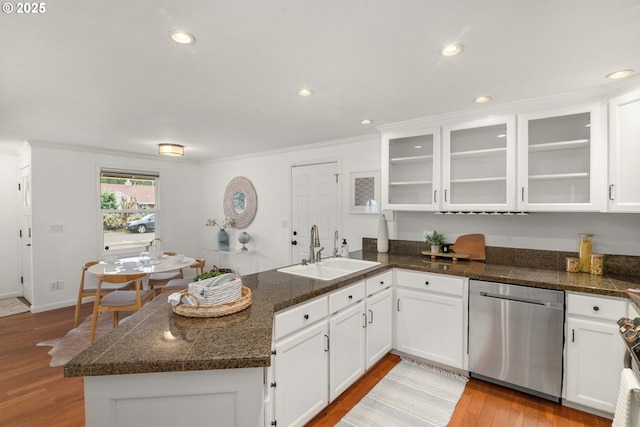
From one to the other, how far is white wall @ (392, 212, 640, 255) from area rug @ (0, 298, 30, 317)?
5319mm

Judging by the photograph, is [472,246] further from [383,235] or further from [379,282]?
[379,282]

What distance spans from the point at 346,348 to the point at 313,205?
2.28 meters

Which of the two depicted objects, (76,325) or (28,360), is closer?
(28,360)

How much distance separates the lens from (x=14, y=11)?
1.35 metres

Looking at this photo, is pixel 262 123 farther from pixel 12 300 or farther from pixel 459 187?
pixel 12 300

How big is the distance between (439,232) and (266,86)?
2.28 metres

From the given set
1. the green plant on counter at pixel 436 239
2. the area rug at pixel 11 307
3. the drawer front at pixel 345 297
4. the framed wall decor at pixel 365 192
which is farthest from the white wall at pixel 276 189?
the area rug at pixel 11 307

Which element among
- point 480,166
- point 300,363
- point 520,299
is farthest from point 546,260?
point 300,363

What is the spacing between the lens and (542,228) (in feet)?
8.93

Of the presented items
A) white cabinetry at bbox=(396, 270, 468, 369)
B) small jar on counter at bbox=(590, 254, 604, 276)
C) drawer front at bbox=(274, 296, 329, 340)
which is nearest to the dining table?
drawer front at bbox=(274, 296, 329, 340)

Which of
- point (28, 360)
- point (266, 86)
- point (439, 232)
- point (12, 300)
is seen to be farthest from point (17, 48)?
point (12, 300)

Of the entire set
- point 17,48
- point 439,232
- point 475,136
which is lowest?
point 439,232

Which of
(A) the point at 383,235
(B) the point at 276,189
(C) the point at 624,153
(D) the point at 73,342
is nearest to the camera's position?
(C) the point at 624,153

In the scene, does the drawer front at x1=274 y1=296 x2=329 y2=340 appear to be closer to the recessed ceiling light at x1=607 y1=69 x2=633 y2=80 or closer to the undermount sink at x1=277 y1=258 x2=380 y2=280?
the undermount sink at x1=277 y1=258 x2=380 y2=280
